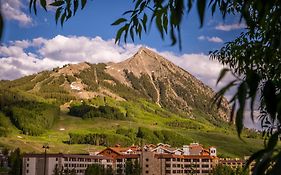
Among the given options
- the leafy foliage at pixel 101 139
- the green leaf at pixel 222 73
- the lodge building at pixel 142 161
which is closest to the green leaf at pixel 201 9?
the green leaf at pixel 222 73

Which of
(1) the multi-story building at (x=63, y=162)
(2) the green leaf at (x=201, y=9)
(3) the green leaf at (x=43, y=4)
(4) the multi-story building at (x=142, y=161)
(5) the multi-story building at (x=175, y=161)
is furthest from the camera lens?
(1) the multi-story building at (x=63, y=162)

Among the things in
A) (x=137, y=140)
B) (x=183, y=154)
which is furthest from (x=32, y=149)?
(x=183, y=154)

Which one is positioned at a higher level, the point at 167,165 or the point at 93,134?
the point at 93,134

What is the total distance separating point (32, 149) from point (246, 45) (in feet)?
546

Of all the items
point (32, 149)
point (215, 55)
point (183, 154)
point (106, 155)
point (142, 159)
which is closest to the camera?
point (215, 55)

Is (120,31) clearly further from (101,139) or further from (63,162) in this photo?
(101,139)

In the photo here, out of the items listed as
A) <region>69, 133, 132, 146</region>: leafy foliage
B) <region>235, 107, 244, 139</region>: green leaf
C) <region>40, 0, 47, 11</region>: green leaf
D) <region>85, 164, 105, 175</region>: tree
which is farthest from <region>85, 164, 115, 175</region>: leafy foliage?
<region>235, 107, 244, 139</region>: green leaf

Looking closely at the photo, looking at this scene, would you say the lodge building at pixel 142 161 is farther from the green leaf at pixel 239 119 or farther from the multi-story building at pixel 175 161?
the green leaf at pixel 239 119

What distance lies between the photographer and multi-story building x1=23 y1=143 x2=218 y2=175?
10550 cm

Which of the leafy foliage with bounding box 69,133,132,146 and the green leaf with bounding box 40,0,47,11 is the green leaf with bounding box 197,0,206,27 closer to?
the green leaf with bounding box 40,0,47,11

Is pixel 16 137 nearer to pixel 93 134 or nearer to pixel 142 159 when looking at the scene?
pixel 93 134

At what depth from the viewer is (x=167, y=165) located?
11269 centimetres

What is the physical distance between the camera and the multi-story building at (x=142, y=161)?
346ft

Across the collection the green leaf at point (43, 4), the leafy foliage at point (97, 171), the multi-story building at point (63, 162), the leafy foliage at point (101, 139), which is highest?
the leafy foliage at point (101, 139)
